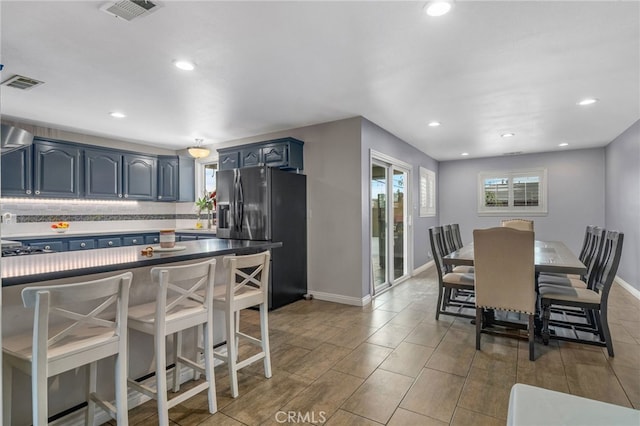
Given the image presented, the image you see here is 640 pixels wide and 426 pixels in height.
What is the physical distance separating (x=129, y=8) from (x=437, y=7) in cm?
188

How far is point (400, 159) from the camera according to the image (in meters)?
5.60

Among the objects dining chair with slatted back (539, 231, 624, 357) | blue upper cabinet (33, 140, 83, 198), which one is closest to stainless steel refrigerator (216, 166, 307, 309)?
blue upper cabinet (33, 140, 83, 198)

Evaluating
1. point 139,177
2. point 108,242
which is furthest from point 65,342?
point 139,177

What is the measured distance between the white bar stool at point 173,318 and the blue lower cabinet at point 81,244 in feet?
11.5

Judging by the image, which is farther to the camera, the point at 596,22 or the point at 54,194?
the point at 54,194

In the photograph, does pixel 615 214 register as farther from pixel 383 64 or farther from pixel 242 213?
pixel 242 213

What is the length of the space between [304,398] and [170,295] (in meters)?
1.17

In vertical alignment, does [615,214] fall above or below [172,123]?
below

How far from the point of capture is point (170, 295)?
7.61 feet

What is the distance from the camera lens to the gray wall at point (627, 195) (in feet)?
15.0

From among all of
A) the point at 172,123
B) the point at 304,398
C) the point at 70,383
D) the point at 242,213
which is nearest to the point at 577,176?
the point at 242,213

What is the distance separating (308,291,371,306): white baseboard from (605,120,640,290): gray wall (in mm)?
3839

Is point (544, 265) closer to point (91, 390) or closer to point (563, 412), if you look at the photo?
point (563, 412)

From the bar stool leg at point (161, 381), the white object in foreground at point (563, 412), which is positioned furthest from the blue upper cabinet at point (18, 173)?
the white object in foreground at point (563, 412)
